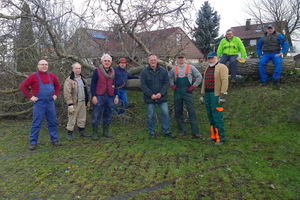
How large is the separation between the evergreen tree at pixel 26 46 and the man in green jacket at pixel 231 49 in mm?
5836

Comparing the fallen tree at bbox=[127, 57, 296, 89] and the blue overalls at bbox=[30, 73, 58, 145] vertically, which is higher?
the fallen tree at bbox=[127, 57, 296, 89]

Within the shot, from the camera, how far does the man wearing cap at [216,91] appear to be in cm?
544

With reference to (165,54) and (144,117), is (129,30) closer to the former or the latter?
(165,54)

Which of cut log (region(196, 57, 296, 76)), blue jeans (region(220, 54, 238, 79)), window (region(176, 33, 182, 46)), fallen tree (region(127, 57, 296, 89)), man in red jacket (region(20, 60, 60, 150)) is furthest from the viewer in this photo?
window (region(176, 33, 182, 46))

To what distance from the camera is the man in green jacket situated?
812 cm

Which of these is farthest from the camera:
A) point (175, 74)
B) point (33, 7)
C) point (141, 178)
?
point (33, 7)

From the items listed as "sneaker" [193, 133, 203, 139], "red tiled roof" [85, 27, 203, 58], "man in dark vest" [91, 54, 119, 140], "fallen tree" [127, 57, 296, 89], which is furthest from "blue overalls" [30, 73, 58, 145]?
"red tiled roof" [85, 27, 203, 58]

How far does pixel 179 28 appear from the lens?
8.39 meters

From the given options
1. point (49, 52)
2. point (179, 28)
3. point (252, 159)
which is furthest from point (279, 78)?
point (49, 52)

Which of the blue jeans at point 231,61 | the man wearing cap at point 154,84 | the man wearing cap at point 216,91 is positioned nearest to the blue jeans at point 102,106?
the man wearing cap at point 154,84

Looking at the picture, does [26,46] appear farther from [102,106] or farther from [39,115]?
[102,106]

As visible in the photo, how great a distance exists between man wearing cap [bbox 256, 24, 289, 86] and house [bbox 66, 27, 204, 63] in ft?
7.37

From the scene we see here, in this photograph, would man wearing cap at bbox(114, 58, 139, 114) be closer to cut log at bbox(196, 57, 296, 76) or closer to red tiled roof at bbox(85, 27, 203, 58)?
red tiled roof at bbox(85, 27, 203, 58)

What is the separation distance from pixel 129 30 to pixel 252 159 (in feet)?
17.3
